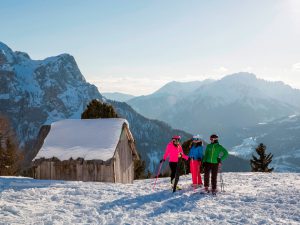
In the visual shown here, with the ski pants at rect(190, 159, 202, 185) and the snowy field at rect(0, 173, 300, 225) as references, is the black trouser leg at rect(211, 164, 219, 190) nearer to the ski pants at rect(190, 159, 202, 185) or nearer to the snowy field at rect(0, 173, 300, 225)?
the snowy field at rect(0, 173, 300, 225)

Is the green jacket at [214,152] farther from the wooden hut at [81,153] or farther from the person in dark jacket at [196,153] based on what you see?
the wooden hut at [81,153]

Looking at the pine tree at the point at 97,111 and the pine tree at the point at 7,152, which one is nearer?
the pine tree at the point at 97,111

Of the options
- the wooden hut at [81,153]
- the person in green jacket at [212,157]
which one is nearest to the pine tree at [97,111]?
the wooden hut at [81,153]

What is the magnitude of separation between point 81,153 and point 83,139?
149cm

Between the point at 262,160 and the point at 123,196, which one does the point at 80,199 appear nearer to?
the point at 123,196

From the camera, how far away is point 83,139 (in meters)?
29.6

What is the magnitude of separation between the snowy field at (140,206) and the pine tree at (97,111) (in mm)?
31093

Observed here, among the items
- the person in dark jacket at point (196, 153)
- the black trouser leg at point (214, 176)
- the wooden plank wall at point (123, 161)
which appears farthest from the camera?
the wooden plank wall at point (123, 161)

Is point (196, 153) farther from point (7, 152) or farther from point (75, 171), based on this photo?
point (7, 152)

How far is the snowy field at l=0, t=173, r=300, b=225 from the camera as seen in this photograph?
1303 centimetres

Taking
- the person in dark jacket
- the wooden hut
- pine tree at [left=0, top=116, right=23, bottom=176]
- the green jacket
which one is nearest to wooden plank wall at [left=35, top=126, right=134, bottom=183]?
the wooden hut

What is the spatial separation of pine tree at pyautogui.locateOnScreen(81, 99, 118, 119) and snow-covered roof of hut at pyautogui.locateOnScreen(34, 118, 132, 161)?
60.0ft

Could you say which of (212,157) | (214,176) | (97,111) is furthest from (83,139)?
(97,111)

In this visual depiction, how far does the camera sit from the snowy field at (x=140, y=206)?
1303 cm
